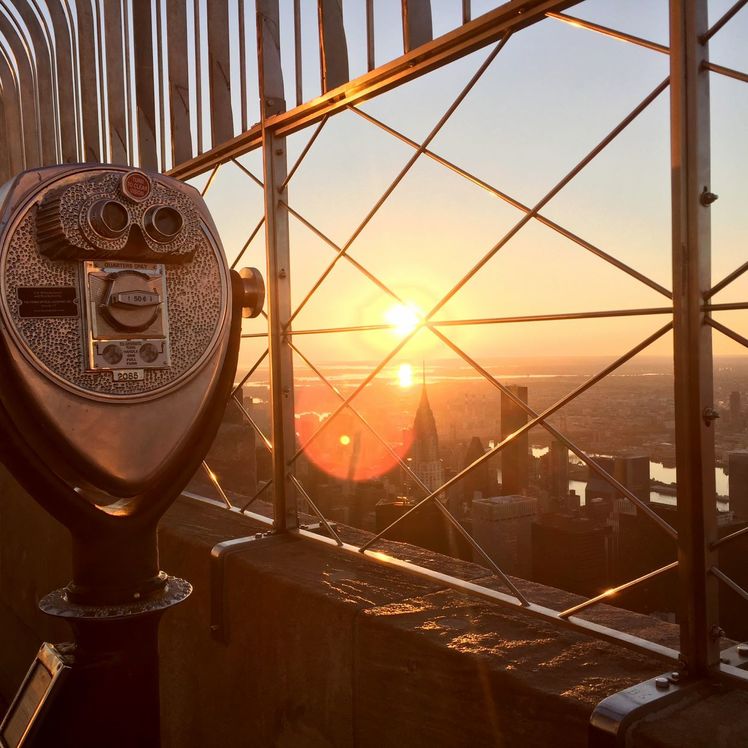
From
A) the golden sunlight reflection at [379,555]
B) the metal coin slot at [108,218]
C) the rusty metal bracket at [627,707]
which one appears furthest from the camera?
the golden sunlight reflection at [379,555]

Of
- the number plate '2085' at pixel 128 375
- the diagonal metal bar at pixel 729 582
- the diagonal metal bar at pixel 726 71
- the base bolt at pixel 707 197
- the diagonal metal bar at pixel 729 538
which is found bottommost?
the diagonal metal bar at pixel 729 582

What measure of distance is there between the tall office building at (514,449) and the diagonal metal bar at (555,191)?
0.66 feet

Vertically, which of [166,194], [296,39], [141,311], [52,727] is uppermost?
[296,39]

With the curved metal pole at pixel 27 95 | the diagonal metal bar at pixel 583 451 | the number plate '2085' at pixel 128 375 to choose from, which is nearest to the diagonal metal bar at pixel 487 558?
the diagonal metal bar at pixel 583 451

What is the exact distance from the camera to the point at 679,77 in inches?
42.6

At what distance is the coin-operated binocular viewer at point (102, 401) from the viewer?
117 centimetres

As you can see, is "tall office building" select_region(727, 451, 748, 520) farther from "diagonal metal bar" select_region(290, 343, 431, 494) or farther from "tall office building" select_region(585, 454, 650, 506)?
"diagonal metal bar" select_region(290, 343, 431, 494)

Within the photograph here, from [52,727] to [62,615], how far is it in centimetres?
16

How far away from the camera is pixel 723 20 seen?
1.06 metres

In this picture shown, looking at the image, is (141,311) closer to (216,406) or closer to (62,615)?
(216,406)

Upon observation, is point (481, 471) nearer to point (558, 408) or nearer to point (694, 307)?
point (558, 408)

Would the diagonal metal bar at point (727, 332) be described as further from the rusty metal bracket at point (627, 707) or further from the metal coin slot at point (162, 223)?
the metal coin slot at point (162, 223)

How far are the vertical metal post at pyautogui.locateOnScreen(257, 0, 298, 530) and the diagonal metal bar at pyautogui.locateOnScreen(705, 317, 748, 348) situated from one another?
41.3 inches

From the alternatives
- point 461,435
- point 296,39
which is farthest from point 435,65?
point 461,435
